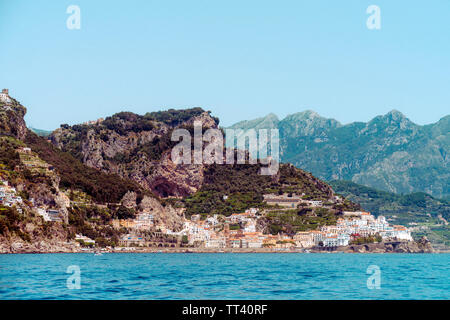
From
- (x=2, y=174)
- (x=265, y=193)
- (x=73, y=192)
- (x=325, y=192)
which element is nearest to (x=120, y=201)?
(x=73, y=192)

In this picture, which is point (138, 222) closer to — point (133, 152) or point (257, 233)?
point (257, 233)

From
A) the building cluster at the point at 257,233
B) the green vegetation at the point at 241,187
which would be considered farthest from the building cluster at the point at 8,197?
the green vegetation at the point at 241,187

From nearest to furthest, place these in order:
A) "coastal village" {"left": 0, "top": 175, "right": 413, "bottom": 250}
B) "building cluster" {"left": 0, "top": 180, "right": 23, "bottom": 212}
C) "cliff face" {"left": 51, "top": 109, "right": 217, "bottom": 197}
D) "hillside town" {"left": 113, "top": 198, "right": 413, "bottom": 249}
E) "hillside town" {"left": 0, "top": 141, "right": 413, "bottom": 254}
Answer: "building cluster" {"left": 0, "top": 180, "right": 23, "bottom": 212} < "hillside town" {"left": 0, "top": 141, "right": 413, "bottom": 254} < "coastal village" {"left": 0, "top": 175, "right": 413, "bottom": 250} < "hillside town" {"left": 113, "top": 198, "right": 413, "bottom": 249} < "cliff face" {"left": 51, "top": 109, "right": 217, "bottom": 197}

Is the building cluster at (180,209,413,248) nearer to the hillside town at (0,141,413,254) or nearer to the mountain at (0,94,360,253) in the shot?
the hillside town at (0,141,413,254)

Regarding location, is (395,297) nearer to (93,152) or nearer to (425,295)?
Result: (425,295)

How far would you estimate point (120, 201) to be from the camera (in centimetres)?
12862

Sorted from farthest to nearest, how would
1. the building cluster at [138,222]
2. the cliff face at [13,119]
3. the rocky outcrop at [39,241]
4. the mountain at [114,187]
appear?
the building cluster at [138,222]
the cliff face at [13,119]
the mountain at [114,187]
the rocky outcrop at [39,241]

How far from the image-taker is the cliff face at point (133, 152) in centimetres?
17325

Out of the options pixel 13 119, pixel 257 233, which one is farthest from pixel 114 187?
pixel 257 233

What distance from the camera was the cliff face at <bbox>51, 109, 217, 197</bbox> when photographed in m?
173

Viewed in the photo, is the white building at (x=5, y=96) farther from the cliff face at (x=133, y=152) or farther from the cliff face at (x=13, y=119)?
the cliff face at (x=133, y=152)

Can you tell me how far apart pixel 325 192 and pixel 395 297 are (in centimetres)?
14225

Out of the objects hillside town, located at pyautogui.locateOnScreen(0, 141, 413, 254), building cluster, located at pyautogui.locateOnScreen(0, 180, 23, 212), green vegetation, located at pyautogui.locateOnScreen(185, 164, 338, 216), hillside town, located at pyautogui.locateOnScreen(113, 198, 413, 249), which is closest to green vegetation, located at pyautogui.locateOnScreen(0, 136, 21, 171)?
hillside town, located at pyautogui.locateOnScreen(0, 141, 413, 254)

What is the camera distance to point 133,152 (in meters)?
185
